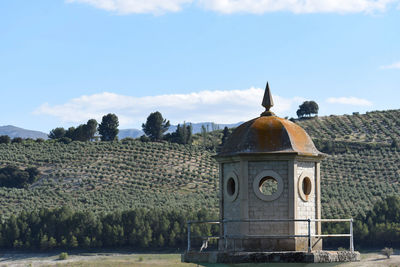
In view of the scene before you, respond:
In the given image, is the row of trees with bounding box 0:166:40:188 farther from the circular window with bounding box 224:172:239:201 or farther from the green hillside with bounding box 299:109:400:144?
the circular window with bounding box 224:172:239:201

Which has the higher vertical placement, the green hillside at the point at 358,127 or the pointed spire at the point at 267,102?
the green hillside at the point at 358,127

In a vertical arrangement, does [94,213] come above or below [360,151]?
below

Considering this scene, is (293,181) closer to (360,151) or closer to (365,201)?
(365,201)

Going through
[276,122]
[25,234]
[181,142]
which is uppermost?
[181,142]

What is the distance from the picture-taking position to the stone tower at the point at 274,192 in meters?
20.9

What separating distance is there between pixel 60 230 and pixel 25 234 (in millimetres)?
3924

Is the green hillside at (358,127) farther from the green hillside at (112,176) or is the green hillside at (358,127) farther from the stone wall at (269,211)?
the stone wall at (269,211)

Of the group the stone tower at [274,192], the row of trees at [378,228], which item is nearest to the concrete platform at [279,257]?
the stone tower at [274,192]

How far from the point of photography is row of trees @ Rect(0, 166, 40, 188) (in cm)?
10419

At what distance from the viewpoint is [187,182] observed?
348 ft

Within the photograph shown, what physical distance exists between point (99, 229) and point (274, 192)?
6095 centimetres

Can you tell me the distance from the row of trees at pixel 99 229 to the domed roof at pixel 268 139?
56.4 meters

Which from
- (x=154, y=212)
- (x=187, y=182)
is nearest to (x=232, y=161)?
(x=154, y=212)

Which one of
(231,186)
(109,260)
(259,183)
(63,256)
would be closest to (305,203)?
(259,183)
